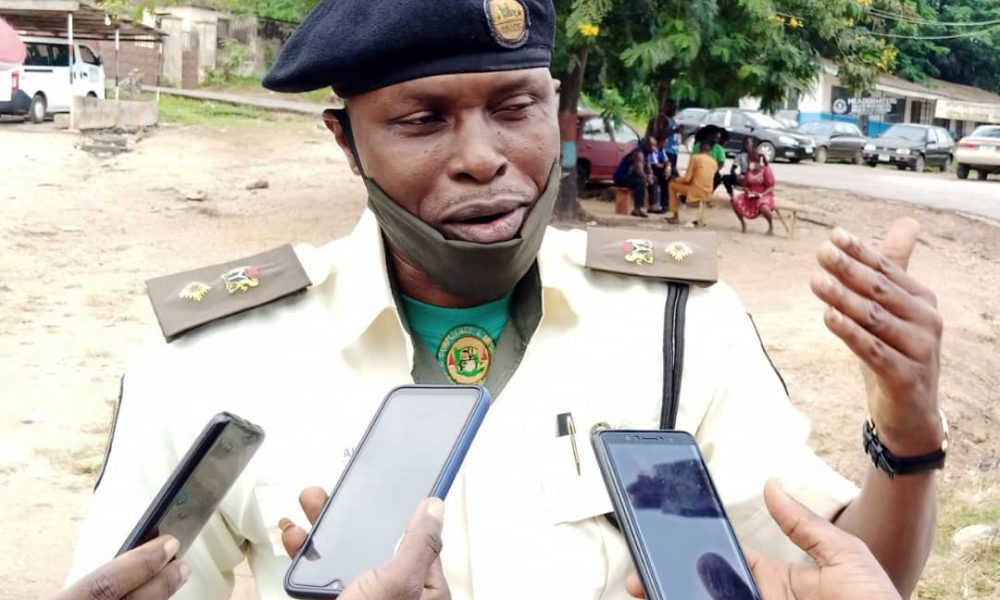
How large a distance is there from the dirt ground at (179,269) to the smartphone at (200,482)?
2841mm

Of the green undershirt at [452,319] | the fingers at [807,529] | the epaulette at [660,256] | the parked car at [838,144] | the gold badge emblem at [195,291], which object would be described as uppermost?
the epaulette at [660,256]

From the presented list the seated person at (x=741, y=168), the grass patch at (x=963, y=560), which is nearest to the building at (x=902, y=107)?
the seated person at (x=741, y=168)

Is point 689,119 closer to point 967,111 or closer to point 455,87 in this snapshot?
point 967,111

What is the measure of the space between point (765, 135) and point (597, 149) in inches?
379

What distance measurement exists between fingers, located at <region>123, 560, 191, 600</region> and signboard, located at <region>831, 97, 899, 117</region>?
131 ft

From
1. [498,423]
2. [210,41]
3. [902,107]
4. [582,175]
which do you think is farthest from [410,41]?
[902,107]

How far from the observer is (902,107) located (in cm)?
4344

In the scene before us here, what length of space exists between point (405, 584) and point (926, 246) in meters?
13.0

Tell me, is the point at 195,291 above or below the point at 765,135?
above

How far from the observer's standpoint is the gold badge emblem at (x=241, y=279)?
1.85 m

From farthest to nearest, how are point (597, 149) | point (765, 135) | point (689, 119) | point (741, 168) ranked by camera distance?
point (689, 119)
point (765, 135)
point (597, 149)
point (741, 168)

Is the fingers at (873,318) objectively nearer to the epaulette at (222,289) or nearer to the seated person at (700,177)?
the epaulette at (222,289)

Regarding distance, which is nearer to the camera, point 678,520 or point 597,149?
point 678,520

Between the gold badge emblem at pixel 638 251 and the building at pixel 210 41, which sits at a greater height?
the gold badge emblem at pixel 638 251
